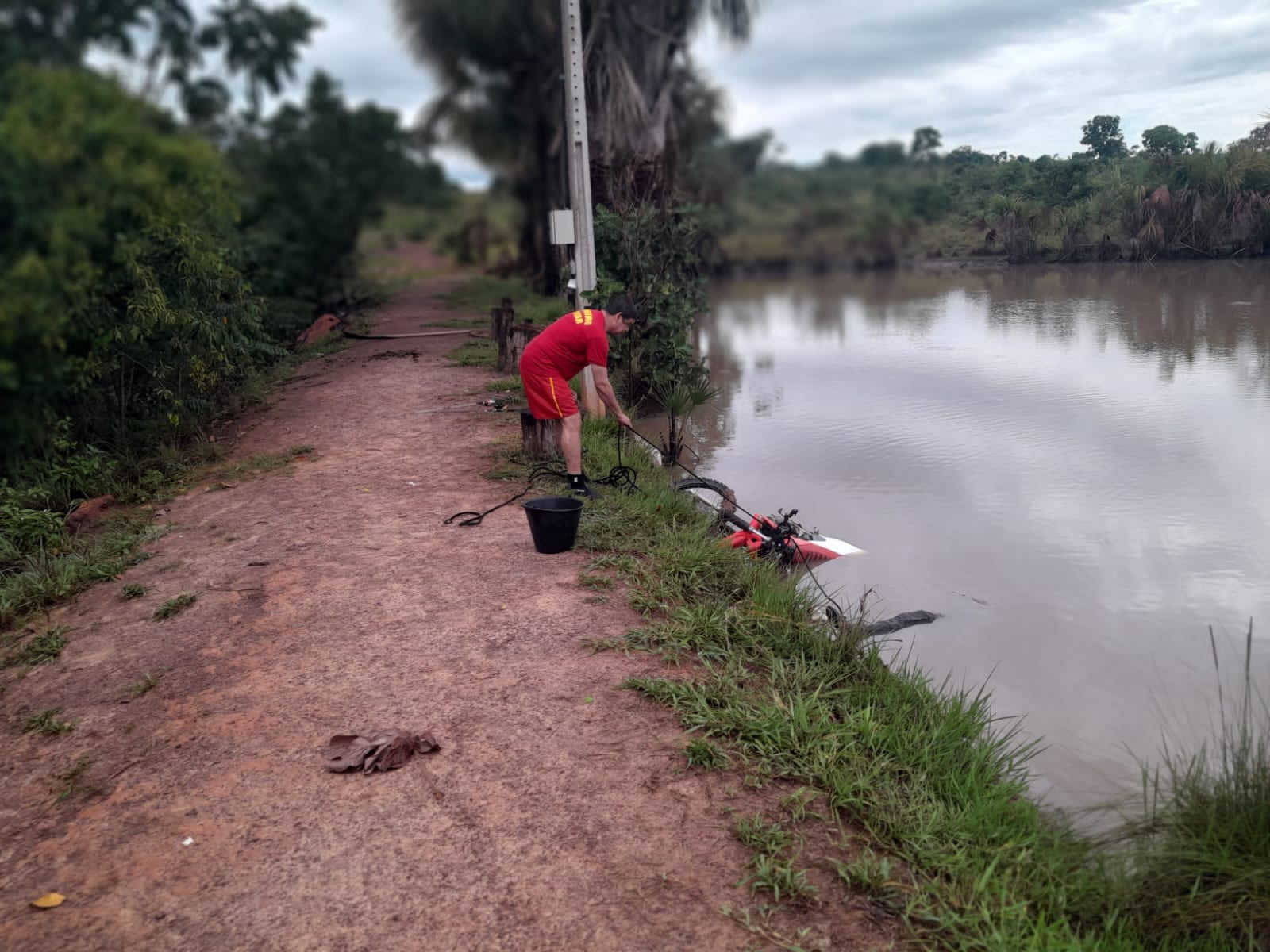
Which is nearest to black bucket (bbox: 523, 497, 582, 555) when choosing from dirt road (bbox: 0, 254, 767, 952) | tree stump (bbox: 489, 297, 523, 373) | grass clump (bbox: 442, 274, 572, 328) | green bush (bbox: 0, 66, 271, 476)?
dirt road (bbox: 0, 254, 767, 952)

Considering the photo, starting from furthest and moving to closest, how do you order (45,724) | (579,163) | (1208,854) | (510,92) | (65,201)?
1. (510,92)
2. (579,163)
3. (45,724)
4. (1208,854)
5. (65,201)

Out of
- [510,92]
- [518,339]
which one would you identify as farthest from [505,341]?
[510,92]

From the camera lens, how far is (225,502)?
7.03 metres

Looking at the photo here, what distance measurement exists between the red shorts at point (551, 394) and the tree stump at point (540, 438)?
1.23 ft

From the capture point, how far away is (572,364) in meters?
6.86

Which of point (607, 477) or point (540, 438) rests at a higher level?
point (540, 438)

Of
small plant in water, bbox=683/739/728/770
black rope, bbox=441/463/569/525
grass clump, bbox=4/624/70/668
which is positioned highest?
black rope, bbox=441/463/569/525

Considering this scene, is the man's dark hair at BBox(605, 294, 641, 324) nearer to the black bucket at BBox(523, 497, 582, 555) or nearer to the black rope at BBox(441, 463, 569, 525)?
the black rope at BBox(441, 463, 569, 525)

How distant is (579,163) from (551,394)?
2.56 m

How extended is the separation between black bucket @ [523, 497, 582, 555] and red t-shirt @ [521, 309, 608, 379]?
132cm

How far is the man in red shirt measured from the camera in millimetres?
6613

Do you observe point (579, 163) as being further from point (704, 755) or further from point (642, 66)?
point (642, 66)

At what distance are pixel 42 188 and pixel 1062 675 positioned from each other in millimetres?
4639

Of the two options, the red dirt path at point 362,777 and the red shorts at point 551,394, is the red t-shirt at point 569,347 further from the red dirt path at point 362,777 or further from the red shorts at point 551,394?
the red dirt path at point 362,777
